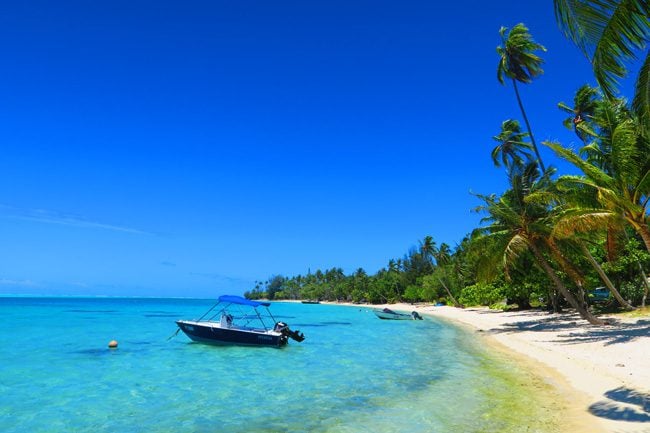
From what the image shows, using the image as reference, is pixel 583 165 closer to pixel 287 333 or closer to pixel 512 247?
pixel 512 247

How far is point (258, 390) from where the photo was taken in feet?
43.5

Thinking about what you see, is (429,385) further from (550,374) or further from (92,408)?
(92,408)

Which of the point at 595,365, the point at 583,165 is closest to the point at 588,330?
the point at 595,365

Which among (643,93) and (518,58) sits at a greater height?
(518,58)

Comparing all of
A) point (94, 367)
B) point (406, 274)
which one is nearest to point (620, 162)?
point (94, 367)

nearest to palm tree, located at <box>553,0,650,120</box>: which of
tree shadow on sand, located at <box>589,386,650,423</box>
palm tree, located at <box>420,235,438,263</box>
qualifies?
tree shadow on sand, located at <box>589,386,650,423</box>

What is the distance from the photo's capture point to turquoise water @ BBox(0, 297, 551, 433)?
383 inches

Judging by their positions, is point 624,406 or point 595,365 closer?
point 624,406

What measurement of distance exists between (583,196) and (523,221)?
7763 mm

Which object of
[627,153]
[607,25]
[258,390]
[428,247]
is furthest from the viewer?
[428,247]

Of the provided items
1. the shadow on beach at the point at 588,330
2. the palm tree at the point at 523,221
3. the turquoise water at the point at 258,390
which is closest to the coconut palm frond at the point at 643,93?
the turquoise water at the point at 258,390

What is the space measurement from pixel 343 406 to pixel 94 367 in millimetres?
12288

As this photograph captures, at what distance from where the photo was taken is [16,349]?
2350 centimetres

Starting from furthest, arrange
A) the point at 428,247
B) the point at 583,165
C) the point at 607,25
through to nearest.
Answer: the point at 428,247, the point at 583,165, the point at 607,25
